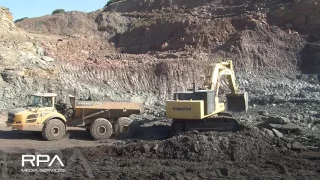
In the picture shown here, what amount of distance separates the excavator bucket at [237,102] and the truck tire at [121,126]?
4.38 m

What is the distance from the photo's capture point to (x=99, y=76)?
2586 centimetres

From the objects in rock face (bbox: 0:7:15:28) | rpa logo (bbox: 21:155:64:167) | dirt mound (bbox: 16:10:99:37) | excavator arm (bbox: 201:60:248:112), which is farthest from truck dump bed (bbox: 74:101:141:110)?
dirt mound (bbox: 16:10:99:37)

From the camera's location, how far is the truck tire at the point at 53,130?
13.5m

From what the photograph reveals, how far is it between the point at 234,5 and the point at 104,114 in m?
25.2

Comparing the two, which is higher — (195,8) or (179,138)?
(195,8)

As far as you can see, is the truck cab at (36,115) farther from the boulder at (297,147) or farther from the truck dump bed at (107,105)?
the boulder at (297,147)

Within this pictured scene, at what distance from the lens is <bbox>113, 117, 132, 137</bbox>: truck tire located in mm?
14359

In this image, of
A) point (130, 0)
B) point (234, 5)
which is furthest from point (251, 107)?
point (130, 0)

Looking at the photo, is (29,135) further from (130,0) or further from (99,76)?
(130,0)

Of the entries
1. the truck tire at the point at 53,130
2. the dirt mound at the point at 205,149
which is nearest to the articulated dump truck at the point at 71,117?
the truck tire at the point at 53,130

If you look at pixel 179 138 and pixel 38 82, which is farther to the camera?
pixel 38 82

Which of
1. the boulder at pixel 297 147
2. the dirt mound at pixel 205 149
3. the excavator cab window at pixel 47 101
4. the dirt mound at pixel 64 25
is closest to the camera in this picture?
the dirt mound at pixel 205 149

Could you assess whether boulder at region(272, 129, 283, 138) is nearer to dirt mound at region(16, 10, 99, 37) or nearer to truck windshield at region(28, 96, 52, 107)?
truck windshield at region(28, 96, 52, 107)

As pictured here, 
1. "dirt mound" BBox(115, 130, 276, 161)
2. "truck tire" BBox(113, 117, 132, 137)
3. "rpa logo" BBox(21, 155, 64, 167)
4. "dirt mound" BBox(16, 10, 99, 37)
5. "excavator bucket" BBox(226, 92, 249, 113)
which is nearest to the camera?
"rpa logo" BBox(21, 155, 64, 167)
